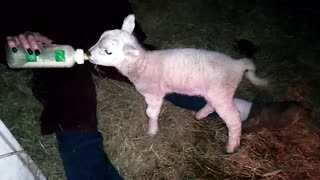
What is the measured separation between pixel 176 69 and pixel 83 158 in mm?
894

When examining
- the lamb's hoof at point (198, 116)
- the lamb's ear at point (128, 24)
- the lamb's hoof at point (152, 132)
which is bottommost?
the lamb's hoof at point (152, 132)

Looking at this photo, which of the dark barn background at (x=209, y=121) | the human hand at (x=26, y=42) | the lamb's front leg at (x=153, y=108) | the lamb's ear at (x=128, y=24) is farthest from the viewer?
the dark barn background at (x=209, y=121)

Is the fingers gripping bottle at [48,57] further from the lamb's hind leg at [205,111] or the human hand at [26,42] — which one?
the lamb's hind leg at [205,111]

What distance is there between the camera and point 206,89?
104 inches

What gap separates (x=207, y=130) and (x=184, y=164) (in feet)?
1.26

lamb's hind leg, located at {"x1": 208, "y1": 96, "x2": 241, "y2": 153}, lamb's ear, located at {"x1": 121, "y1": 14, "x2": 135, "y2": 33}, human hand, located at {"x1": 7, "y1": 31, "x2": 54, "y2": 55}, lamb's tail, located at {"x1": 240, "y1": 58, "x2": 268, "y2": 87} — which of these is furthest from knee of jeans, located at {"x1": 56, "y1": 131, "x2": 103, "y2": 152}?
lamb's tail, located at {"x1": 240, "y1": 58, "x2": 268, "y2": 87}

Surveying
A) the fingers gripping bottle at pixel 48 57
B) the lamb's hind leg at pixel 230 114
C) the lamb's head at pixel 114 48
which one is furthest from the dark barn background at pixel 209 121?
the fingers gripping bottle at pixel 48 57

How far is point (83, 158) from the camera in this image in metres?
2.58

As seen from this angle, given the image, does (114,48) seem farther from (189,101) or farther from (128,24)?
(189,101)

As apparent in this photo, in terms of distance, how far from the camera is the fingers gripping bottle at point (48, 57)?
235cm

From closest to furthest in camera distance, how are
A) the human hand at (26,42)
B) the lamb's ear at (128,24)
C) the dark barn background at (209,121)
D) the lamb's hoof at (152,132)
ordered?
the human hand at (26,42)
the lamb's ear at (128,24)
the dark barn background at (209,121)
the lamb's hoof at (152,132)

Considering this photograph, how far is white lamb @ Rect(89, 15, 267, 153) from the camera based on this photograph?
8.26 feet

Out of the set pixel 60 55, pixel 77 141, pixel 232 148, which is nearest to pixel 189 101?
pixel 232 148

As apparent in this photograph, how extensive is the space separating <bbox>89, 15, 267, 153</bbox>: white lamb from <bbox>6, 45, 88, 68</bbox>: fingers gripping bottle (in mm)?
160
